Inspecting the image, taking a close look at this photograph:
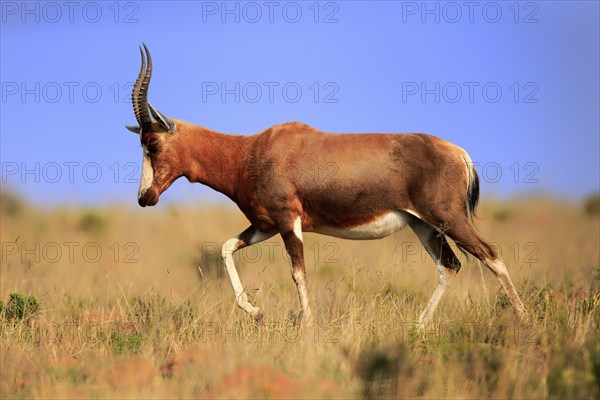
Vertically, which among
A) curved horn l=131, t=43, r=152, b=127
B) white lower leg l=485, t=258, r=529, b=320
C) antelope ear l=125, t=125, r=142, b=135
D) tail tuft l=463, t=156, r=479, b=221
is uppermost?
curved horn l=131, t=43, r=152, b=127

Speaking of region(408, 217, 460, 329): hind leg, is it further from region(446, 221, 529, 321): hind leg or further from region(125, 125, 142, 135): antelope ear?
region(125, 125, 142, 135): antelope ear

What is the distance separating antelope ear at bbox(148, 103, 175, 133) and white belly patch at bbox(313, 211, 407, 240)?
94.0 inches

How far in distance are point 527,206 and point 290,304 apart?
15565 millimetres

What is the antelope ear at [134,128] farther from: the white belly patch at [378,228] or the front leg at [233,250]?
the white belly patch at [378,228]

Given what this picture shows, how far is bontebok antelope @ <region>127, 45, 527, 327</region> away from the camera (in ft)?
32.8

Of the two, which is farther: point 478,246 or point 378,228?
point 378,228

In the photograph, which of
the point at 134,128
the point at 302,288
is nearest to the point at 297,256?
the point at 302,288

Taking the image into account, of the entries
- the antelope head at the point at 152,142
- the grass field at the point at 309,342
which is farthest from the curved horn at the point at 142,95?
the grass field at the point at 309,342

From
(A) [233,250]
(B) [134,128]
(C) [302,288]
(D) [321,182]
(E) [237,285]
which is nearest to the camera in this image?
(C) [302,288]

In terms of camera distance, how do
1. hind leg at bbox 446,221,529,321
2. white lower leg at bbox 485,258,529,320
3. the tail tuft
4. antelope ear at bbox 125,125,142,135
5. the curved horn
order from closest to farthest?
white lower leg at bbox 485,258,529,320
hind leg at bbox 446,221,529,321
the tail tuft
the curved horn
antelope ear at bbox 125,125,142,135

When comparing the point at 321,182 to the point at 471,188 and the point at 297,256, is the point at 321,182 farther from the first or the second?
the point at 471,188

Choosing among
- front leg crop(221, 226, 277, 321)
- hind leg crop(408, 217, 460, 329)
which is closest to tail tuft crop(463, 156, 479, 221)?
hind leg crop(408, 217, 460, 329)

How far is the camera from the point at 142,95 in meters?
10.5

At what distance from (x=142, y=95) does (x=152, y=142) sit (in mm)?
634
